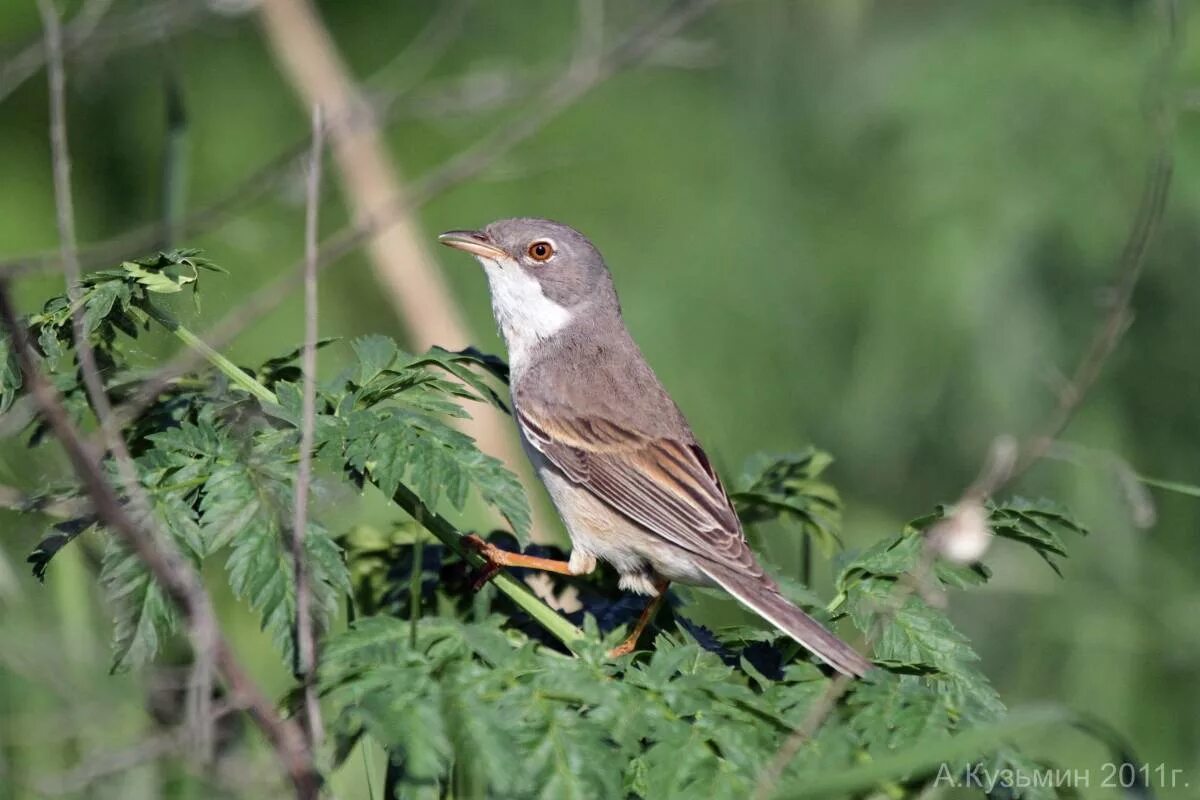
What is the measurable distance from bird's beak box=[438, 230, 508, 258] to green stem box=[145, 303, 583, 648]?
5.44 ft

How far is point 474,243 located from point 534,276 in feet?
0.84

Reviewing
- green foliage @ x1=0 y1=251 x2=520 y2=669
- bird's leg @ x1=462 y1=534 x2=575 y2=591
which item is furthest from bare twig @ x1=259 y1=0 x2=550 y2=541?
green foliage @ x1=0 y1=251 x2=520 y2=669

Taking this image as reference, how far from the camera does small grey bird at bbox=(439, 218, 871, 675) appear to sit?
3.81 meters

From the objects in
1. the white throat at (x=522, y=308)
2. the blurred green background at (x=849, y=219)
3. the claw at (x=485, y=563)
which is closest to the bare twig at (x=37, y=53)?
the blurred green background at (x=849, y=219)

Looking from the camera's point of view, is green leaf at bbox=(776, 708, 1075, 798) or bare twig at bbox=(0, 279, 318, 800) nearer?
bare twig at bbox=(0, 279, 318, 800)

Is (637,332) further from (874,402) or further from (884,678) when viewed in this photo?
(884,678)

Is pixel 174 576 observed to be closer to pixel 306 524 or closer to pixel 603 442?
pixel 306 524

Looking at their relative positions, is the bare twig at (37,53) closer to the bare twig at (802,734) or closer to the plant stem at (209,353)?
the plant stem at (209,353)

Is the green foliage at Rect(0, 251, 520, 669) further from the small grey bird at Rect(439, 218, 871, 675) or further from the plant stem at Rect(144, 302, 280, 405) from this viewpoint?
the small grey bird at Rect(439, 218, 871, 675)

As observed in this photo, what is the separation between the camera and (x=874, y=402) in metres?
6.48

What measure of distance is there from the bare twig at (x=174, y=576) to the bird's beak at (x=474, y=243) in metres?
2.52

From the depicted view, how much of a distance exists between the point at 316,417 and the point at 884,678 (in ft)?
4.45

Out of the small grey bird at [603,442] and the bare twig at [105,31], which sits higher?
the bare twig at [105,31]

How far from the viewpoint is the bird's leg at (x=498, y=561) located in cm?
352
